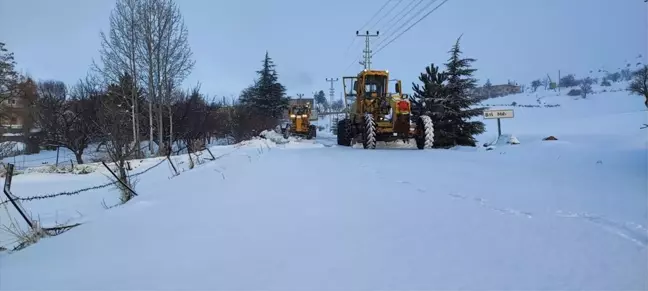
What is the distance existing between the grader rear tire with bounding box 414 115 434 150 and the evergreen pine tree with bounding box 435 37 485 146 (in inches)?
264

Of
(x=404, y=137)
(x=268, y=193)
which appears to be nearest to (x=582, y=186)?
(x=268, y=193)

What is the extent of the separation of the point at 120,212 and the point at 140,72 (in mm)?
17903

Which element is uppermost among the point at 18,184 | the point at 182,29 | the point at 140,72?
the point at 182,29

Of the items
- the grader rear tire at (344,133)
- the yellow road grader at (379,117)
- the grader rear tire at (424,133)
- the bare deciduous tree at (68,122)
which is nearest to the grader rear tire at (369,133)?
the yellow road grader at (379,117)

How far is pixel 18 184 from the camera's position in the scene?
11641 millimetres

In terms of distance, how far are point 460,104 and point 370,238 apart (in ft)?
60.6

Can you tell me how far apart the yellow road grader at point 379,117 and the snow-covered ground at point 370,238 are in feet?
24.1

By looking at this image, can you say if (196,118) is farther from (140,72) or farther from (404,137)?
(404,137)

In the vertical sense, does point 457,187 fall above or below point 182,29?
below

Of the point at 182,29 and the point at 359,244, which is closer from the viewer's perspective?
the point at 359,244

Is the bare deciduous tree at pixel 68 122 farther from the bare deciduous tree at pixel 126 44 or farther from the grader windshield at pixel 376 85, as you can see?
the grader windshield at pixel 376 85

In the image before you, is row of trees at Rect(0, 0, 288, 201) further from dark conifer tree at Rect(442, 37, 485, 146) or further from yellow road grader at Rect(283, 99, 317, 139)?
dark conifer tree at Rect(442, 37, 485, 146)

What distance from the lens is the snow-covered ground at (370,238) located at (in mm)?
2576

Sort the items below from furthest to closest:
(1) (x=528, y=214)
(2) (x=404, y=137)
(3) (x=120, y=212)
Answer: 1. (2) (x=404, y=137)
2. (3) (x=120, y=212)
3. (1) (x=528, y=214)
